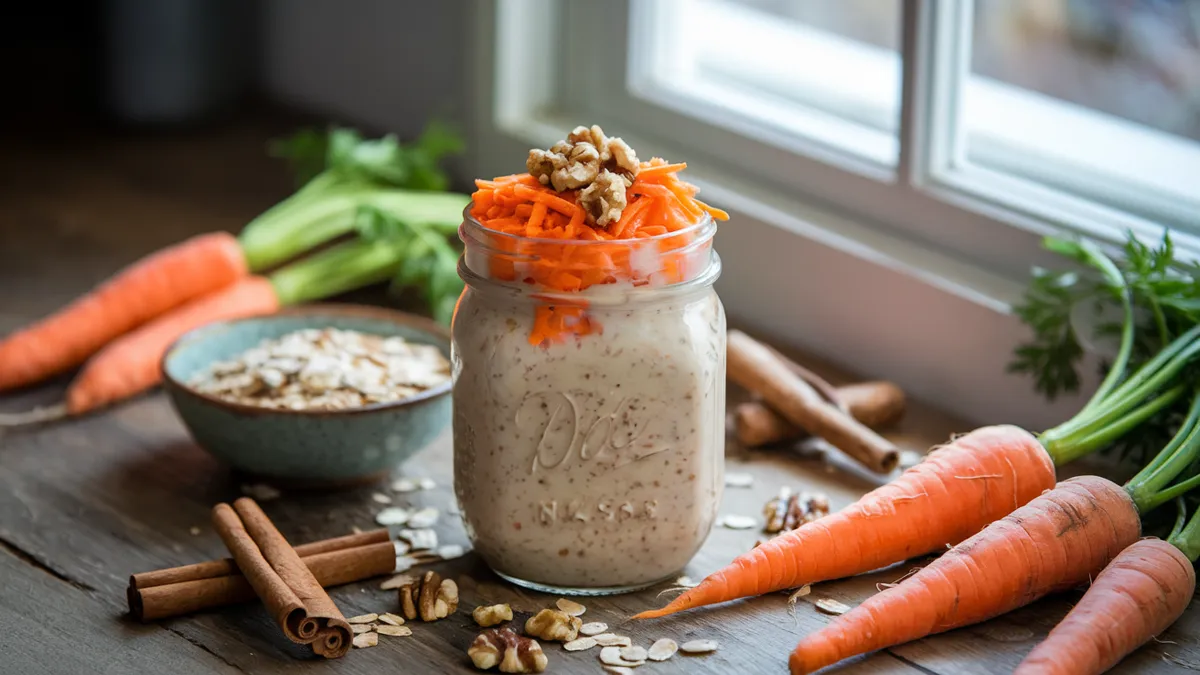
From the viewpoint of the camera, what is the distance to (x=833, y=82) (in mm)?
1722

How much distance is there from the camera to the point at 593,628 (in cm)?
110

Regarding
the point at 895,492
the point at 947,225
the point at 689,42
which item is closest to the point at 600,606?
the point at 895,492

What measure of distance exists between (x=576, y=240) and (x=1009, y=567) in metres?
0.42

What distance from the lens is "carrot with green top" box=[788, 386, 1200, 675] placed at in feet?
3.42

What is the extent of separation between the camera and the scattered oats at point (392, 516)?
1.28m

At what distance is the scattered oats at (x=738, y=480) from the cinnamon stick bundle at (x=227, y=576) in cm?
34

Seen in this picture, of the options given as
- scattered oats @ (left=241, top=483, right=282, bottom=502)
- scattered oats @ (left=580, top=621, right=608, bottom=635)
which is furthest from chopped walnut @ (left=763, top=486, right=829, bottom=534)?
scattered oats @ (left=241, top=483, right=282, bottom=502)

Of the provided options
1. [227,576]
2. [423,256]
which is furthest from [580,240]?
[423,256]

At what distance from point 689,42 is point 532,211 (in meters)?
0.86

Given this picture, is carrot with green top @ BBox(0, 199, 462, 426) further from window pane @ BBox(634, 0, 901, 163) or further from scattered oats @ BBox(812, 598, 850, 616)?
scattered oats @ BBox(812, 598, 850, 616)

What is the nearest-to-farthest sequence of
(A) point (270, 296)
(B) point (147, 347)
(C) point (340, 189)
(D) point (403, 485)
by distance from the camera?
(D) point (403, 485) < (B) point (147, 347) < (A) point (270, 296) < (C) point (340, 189)

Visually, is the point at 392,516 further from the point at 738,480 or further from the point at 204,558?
the point at 738,480

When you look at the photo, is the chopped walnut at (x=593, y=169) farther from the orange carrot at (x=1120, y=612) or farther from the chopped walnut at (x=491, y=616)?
the orange carrot at (x=1120, y=612)

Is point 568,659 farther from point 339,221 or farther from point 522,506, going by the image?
point 339,221
